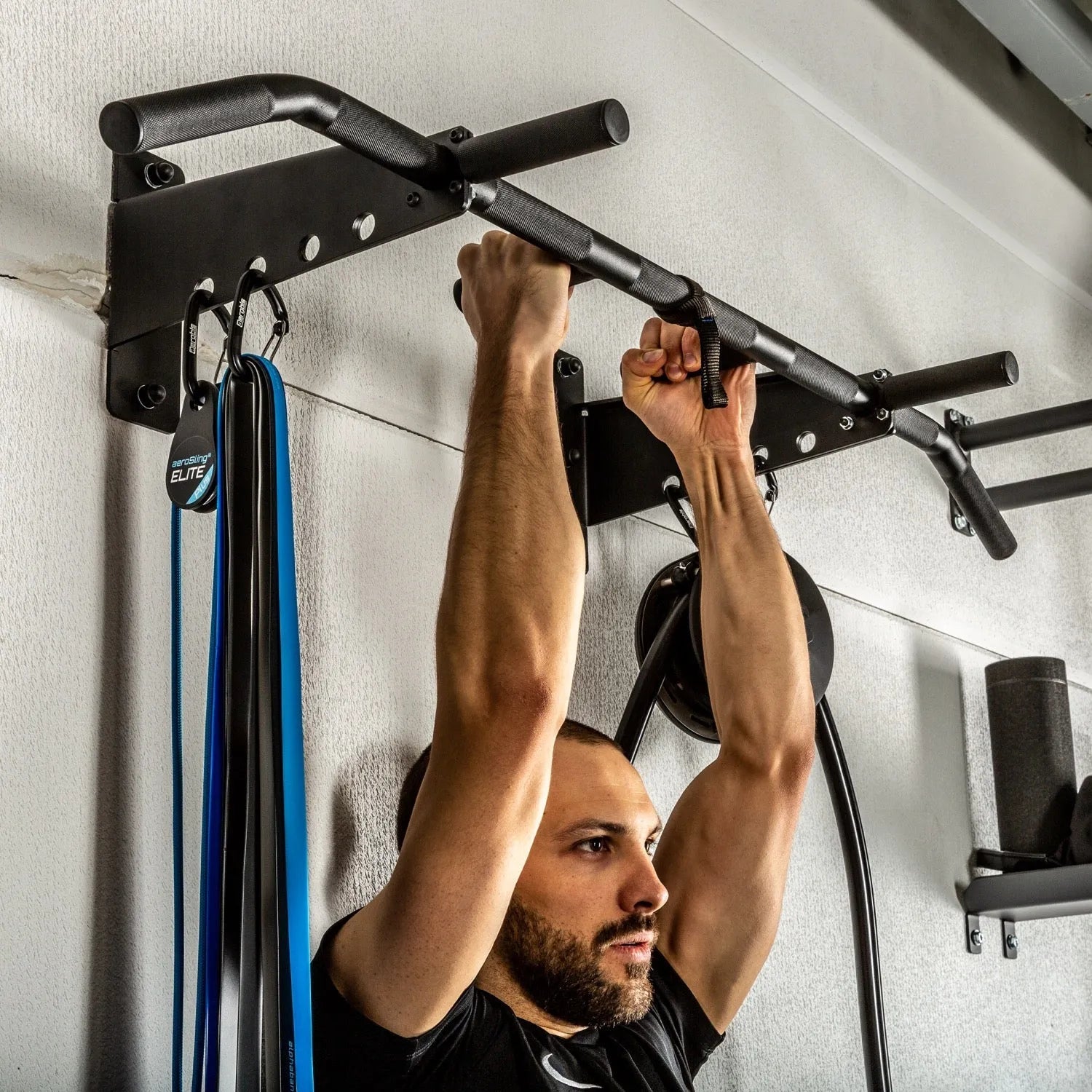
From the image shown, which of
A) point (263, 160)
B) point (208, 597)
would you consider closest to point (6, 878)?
point (208, 597)

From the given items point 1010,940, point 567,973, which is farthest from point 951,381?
point 1010,940

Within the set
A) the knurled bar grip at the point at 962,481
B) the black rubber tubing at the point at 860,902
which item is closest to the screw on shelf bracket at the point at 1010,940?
the black rubber tubing at the point at 860,902

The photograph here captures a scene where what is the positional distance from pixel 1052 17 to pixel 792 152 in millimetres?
882

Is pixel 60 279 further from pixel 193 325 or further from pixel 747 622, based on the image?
pixel 747 622

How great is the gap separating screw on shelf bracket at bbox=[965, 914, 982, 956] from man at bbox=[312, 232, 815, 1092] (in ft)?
2.88

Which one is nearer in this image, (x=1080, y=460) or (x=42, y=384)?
(x=42, y=384)

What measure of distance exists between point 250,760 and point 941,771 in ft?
5.82

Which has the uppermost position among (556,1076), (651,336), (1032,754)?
(651,336)

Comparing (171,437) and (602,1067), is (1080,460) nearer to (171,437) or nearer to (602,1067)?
(602,1067)

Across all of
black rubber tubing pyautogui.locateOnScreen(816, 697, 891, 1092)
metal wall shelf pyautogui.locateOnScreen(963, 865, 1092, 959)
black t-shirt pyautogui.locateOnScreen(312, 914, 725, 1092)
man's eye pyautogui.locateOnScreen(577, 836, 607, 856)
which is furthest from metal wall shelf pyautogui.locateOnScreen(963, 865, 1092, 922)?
man's eye pyautogui.locateOnScreen(577, 836, 607, 856)

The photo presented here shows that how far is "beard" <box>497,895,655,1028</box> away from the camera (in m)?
1.59

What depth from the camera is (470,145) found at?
122cm

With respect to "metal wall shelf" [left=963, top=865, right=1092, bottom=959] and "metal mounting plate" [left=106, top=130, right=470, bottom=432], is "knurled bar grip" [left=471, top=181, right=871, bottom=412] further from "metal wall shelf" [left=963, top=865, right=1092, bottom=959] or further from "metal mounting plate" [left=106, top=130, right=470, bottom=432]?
"metal wall shelf" [left=963, top=865, right=1092, bottom=959]

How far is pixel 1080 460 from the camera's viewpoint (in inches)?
137
